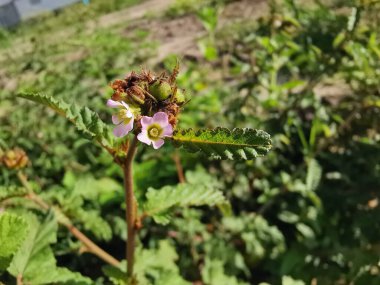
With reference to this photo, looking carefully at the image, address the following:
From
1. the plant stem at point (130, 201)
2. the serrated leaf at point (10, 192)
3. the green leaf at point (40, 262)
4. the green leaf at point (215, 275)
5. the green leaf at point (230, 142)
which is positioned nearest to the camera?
the green leaf at point (230, 142)

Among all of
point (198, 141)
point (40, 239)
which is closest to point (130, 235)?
point (40, 239)

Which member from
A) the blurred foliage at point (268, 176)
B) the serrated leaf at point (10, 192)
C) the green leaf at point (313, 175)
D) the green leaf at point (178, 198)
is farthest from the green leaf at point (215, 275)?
the serrated leaf at point (10, 192)

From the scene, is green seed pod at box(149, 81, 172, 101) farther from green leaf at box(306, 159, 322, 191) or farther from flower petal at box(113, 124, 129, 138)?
green leaf at box(306, 159, 322, 191)

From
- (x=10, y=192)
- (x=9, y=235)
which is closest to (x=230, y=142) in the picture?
(x=9, y=235)

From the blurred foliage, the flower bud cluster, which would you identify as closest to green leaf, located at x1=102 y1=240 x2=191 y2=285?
the blurred foliage

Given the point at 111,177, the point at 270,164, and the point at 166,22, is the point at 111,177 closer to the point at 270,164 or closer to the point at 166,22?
the point at 270,164

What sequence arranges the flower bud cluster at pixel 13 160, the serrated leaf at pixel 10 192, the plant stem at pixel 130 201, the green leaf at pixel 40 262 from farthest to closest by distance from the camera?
1. the flower bud cluster at pixel 13 160
2. the serrated leaf at pixel 10 192
3. the green leaf at pixel 40 262
4. the plant stem at pixel 130 201

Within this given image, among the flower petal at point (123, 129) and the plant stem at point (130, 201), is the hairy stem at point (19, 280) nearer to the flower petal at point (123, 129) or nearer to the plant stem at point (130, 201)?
the plant stem at point (130, 201)
